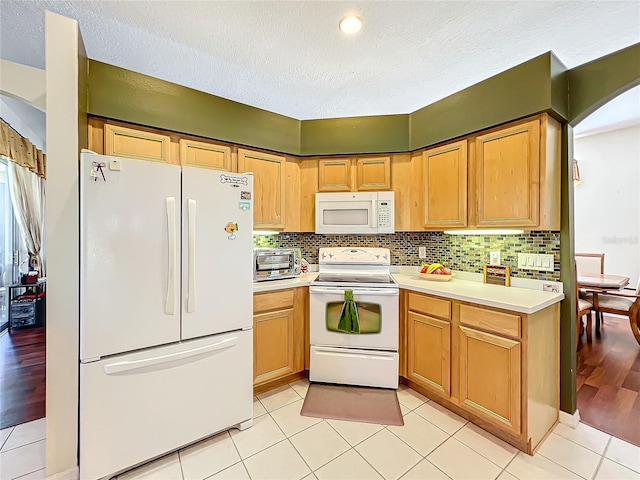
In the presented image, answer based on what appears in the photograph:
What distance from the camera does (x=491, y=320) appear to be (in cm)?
175

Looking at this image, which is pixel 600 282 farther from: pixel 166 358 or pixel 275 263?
pixel 166 358

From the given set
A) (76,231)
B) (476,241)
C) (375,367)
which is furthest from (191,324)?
(476,241)

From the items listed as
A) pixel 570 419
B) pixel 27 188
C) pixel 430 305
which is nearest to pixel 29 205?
pixel 27 188

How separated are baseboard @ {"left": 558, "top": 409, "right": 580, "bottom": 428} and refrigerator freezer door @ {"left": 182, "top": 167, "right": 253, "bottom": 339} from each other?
2.23m

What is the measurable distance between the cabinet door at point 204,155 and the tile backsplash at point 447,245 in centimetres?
83

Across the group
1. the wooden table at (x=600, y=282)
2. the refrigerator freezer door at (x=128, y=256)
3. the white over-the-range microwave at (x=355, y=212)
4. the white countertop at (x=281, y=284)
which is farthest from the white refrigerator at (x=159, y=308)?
the wooden table at (x=600, y=282)

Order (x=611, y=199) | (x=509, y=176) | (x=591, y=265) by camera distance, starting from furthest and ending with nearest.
Answer: (x=611, y=199), (x=591, y=265), (x=509, y=176)

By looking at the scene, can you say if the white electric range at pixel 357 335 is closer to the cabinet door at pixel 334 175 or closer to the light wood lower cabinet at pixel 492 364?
the light wood lower cabinet at pixel 492 364

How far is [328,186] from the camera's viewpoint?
2.78 m

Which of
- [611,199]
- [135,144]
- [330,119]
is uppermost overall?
[330,119]

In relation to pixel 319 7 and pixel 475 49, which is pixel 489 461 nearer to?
pixel 475 49

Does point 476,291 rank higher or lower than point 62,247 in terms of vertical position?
lower

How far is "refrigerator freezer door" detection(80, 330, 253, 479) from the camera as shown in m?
1.44

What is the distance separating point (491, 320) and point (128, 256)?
2.16 metres
